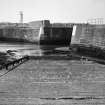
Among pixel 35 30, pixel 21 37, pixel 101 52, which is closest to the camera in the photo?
pixel 101 52

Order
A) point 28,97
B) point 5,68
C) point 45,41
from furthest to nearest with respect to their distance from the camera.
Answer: point 45,41
point 5,68
point 28,97

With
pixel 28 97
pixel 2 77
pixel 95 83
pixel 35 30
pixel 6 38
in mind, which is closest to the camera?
pixel 28 97

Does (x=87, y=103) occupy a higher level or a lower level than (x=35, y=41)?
higher

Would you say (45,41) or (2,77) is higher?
(2,77)

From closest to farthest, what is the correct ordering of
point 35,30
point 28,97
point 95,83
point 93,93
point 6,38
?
point 28,97, point 93,93, point 95,83, point 35,30, point 6,38

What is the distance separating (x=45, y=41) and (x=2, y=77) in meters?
33.4

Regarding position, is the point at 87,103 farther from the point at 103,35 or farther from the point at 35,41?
the point at 35,41

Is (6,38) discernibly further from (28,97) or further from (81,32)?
(28,97)

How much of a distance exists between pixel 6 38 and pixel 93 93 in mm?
50809

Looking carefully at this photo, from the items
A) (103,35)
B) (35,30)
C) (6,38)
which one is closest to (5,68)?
(103,35)

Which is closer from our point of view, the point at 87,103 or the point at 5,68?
the point at 87,103

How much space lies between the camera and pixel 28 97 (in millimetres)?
5105

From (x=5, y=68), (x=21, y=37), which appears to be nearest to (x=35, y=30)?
(x=21, y=37)

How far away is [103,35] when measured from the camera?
18.2 m
